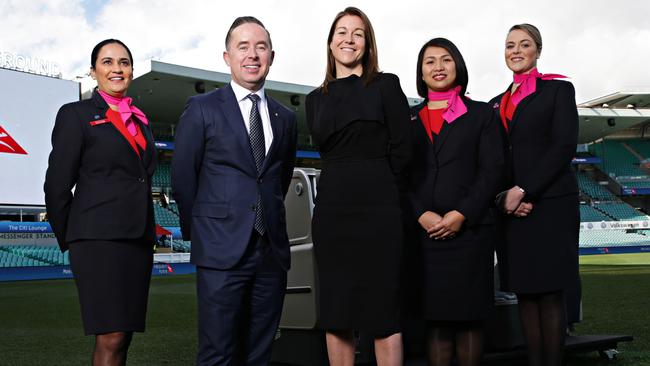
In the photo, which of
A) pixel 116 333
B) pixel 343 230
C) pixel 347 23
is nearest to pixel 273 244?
pixel 343 230

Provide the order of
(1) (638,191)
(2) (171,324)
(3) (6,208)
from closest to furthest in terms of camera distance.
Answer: (2) (171,324) < (3) (6,208) < (1) (638,191)

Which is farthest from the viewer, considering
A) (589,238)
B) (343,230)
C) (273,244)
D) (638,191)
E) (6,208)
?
(638,191)

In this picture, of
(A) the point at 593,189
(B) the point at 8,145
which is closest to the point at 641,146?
(A) the point at 593,189

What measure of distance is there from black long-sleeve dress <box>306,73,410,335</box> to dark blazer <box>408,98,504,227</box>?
282mm

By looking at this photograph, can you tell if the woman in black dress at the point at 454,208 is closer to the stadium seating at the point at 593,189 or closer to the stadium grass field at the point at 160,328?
the stadium grass field at the point at 160,328

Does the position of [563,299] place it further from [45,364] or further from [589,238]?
[589,238]

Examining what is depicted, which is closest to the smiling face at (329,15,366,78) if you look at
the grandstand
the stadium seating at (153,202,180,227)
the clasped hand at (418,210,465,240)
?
the clasped hand at (418,210,465,240)

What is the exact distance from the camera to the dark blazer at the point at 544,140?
2.78 metres

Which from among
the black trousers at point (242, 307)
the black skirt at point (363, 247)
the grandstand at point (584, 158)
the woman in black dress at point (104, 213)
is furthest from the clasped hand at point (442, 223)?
the grandstand at point (584, 158)

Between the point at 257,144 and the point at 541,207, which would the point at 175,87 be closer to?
the point at 541,207

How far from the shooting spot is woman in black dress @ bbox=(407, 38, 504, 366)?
260 cm

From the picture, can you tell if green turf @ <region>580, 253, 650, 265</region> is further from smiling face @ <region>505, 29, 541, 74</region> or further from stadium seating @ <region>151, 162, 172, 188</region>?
stadium seating @ <region>151, 162, 172, 188</region>

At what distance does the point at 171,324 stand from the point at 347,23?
15.8 ft

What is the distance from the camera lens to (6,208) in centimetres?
1695
